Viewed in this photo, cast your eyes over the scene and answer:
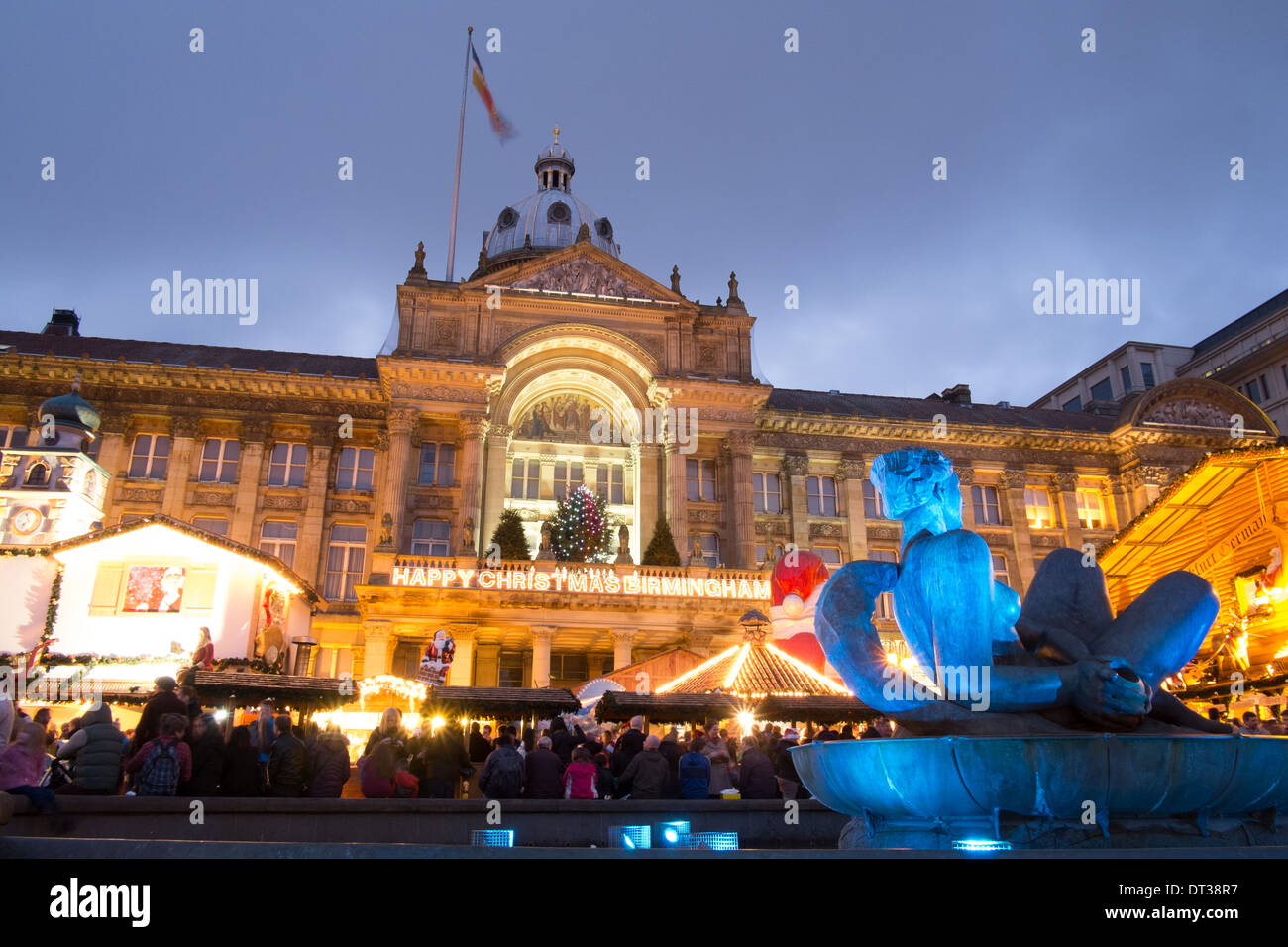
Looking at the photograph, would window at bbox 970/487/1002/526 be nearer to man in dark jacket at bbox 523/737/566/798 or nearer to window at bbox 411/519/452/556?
window at bbox 411/519/452/556

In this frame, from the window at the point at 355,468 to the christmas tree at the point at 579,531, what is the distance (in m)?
9.51

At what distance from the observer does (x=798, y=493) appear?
133ft

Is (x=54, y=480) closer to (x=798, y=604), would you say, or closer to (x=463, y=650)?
(x=463, y=650)

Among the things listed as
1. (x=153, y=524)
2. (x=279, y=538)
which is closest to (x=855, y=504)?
(x=279, y=538)

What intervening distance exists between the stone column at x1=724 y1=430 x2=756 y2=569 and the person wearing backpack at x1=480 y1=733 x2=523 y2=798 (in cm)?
2441

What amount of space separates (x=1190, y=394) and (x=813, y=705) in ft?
121

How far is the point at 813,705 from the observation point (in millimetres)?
16750

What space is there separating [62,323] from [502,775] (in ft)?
152

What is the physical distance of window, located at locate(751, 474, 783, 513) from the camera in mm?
40719

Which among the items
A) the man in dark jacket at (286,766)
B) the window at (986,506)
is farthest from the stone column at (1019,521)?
the man in dark jacket at (286,766)

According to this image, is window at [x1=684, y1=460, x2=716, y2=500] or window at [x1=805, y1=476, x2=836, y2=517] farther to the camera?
window at [x1=805, y1=476, x2=836, y2=517]

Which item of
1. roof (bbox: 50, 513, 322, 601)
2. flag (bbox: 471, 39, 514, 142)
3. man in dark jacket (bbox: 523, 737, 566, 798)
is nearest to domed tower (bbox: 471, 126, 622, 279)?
flag (bbox: 471, 39, 514, 142)

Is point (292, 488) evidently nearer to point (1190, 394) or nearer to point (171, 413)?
point (171, 413)
